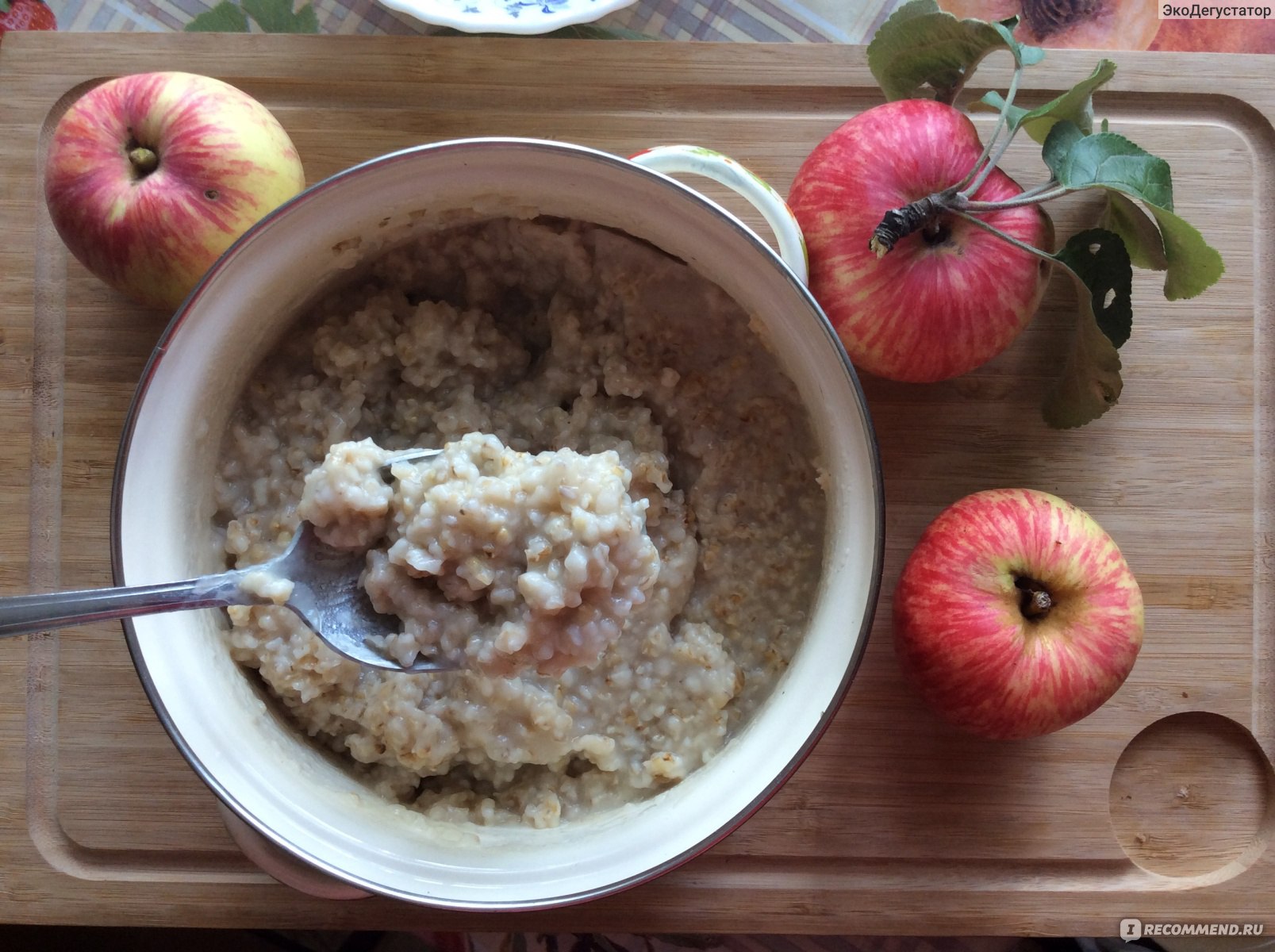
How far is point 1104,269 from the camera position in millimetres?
1272

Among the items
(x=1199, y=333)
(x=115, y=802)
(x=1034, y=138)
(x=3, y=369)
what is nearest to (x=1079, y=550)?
(x=1199, y=333)

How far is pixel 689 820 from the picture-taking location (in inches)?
43.3

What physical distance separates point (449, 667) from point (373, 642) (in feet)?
0.30

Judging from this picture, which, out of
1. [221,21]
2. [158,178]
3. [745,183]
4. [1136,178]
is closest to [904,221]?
[745,183]

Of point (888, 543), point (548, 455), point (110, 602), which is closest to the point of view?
point (110, 602)

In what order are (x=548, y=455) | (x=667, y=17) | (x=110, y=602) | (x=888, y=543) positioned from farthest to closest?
(x=667, y=17), (x=888, y=543), (x=548, y=455), (x=110, y=602)

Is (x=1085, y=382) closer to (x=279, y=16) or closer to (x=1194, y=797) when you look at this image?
(x=1194, y=797)

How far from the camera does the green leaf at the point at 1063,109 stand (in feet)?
3.93

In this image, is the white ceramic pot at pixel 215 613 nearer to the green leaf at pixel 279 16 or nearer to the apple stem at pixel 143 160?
the apple stem at pixel 143 160

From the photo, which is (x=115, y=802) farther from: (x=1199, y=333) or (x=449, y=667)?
(x=1199, y=333)

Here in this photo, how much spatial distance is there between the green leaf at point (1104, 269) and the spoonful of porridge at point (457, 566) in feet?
2.08

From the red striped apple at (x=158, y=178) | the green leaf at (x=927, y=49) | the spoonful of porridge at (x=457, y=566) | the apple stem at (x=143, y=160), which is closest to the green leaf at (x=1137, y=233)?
the green leaf at (x=927, y=49)

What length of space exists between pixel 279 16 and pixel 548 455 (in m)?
0.81

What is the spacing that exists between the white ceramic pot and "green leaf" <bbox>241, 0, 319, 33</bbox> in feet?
1.48
